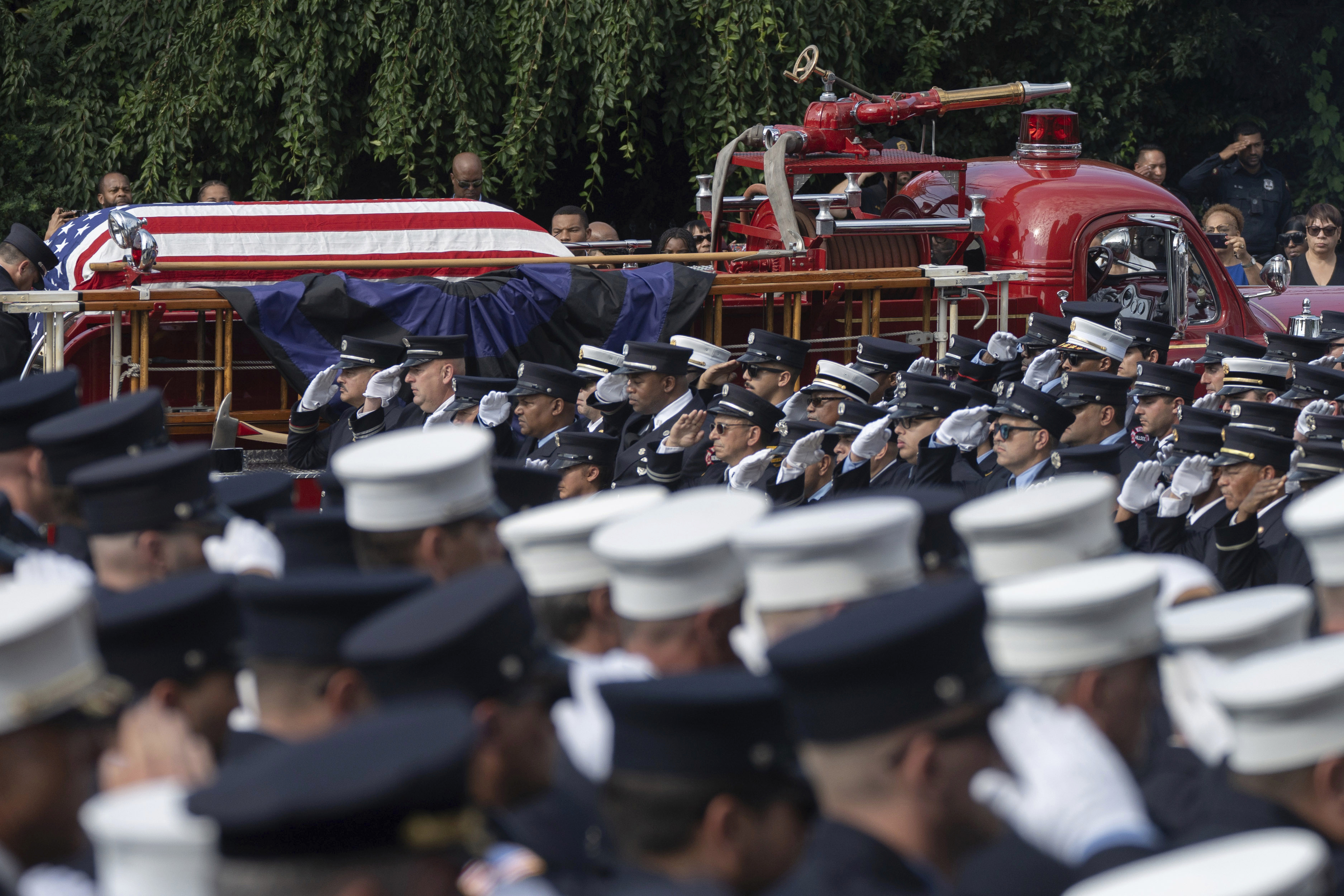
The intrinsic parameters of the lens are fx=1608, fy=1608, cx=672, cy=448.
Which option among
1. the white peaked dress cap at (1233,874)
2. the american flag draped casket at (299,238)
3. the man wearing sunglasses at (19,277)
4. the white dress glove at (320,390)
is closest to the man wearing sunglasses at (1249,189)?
the american flag draped casket at (299,238)

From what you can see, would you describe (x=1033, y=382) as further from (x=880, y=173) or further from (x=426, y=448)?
(x=426, y=448)

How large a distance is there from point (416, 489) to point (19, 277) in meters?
5.67

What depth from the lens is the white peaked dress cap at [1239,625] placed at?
2613mm

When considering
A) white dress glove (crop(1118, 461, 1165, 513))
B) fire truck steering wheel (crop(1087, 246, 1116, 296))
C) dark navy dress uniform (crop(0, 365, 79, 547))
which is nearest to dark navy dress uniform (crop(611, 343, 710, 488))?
white dress glove (crop(1118, 461, 1165, 513))

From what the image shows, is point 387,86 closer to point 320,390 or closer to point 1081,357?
point 320,390

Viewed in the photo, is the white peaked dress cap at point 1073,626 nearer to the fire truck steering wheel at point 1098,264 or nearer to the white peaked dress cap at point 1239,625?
the white peaked dress cap at point 1239,625

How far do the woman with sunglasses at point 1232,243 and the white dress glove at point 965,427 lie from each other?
187 inches

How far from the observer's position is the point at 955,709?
210 centimetres

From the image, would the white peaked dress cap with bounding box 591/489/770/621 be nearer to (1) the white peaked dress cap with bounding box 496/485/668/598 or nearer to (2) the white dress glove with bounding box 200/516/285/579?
(1) the white peaked dress cap with bounding box 496/485/668/598

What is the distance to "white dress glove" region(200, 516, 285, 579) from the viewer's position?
3693 millimetres

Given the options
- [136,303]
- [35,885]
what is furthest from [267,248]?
[35,885]

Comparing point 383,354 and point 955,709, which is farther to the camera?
point 383,354

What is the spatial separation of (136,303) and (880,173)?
439 cm

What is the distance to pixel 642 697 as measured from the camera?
2139 mm
